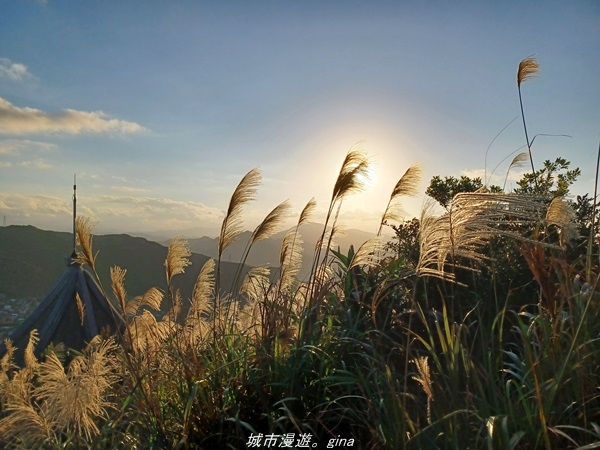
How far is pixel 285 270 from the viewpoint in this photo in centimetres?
398

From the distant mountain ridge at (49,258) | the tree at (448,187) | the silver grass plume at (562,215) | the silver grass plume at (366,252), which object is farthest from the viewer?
the distant mountain ridge at (49,258)

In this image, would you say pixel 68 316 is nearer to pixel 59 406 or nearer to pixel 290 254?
pixel 290 254

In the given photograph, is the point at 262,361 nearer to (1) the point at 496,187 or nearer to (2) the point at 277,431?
(2) the point at 277,431

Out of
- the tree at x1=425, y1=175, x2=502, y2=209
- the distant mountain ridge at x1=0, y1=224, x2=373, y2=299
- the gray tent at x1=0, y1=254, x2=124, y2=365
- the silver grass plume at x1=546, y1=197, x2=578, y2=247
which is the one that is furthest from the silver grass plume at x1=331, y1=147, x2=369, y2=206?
the distant mountain ridge at x1=0, y1=224, x2=373, y2=299

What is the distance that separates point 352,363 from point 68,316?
7336 millimetres

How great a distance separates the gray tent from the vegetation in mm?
4748

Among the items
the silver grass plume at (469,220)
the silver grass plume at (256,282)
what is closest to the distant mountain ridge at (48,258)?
the silver grass plume at (256,282)

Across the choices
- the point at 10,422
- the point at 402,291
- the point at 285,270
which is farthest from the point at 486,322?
the point at 10,422

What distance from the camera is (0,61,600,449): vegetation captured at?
7.61 ft

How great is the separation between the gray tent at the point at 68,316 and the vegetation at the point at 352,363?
187 inches

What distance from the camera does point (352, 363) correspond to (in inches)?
126

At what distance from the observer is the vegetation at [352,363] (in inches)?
91.3

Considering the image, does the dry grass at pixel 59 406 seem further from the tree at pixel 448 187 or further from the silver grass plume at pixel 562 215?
the tree at pixel 448 187

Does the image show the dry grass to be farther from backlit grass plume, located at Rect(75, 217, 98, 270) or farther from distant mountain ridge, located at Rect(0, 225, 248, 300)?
distant mountain ridge, located at Rect(0, 225, 248, 300)
